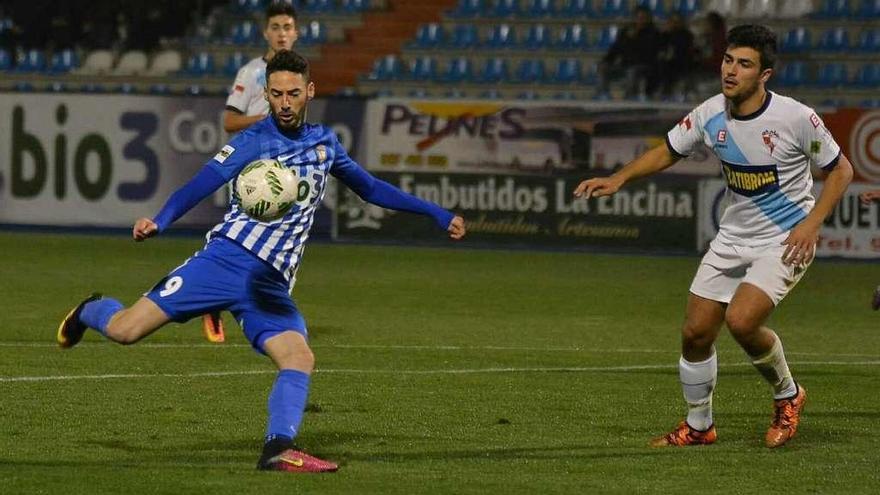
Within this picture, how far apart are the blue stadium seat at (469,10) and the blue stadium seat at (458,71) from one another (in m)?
0.89

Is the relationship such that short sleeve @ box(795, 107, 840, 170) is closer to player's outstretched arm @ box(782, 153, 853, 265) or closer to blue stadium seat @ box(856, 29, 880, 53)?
player's outstretched arm @ box(782, 153, 853, 265)

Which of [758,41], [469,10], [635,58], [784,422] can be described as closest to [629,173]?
[758,41]

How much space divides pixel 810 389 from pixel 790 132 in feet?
8.83

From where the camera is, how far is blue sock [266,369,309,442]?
685cm

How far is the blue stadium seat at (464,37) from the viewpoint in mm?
23125

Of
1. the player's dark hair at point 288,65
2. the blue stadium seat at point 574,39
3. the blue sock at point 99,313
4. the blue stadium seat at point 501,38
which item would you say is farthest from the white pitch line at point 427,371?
the blue stadium seat at point 501,38

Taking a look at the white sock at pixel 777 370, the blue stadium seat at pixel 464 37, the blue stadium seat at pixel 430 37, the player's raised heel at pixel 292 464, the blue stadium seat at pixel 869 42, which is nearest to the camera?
the player's raised heel at pixel 292 464

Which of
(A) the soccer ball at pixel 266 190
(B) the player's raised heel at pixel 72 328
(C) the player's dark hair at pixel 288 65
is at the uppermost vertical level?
(C) the player's dark hair at pixel 288 65

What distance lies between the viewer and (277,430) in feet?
22.5

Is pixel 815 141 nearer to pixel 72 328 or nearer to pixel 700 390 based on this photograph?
pixel 700 390

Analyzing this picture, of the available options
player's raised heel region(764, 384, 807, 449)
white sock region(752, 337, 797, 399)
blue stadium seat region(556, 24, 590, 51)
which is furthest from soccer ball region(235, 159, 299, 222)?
blue stadium seat region(556, 24, 590, 51)

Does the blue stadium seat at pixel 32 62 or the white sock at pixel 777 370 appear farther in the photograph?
the blue stadium seat at pixel 32 62

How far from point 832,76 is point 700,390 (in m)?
13.8

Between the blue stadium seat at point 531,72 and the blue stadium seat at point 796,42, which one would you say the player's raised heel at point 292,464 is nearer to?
the blue stadium seat at point 531,72
